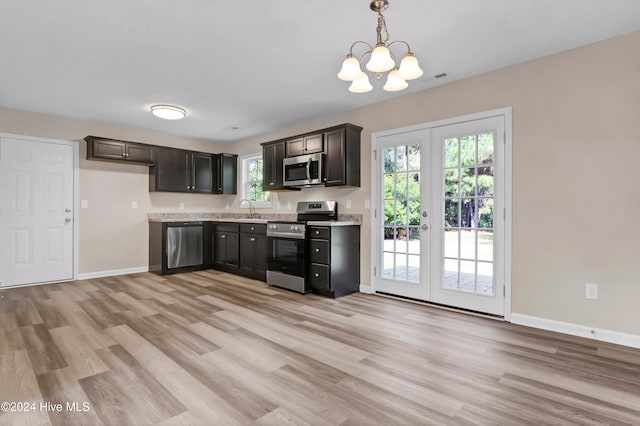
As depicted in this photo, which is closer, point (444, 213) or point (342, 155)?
point (444, 213)

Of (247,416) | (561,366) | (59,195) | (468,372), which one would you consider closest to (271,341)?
(247,416)

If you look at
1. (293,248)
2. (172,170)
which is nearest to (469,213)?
(293,248)

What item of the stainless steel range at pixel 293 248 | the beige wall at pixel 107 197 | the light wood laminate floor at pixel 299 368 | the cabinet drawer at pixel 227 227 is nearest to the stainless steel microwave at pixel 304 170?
the stainless steel range at pixel 293 248

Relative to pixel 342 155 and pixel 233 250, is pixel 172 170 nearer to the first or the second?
pixel 233 250

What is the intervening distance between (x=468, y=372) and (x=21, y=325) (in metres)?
3.76

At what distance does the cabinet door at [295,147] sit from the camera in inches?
185

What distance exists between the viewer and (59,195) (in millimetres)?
4805

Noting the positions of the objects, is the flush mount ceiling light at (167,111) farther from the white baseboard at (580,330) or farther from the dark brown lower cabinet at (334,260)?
the white baseboard at (580,330)

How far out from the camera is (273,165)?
513 cm

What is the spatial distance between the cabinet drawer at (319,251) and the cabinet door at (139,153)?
326 cm

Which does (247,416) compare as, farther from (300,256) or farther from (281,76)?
(281,76)

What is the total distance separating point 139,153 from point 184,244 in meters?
1.64

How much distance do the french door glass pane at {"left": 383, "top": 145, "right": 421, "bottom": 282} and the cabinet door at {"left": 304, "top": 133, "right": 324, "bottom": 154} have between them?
2.94ft

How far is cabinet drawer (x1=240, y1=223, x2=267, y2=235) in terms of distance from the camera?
488 centimetres
